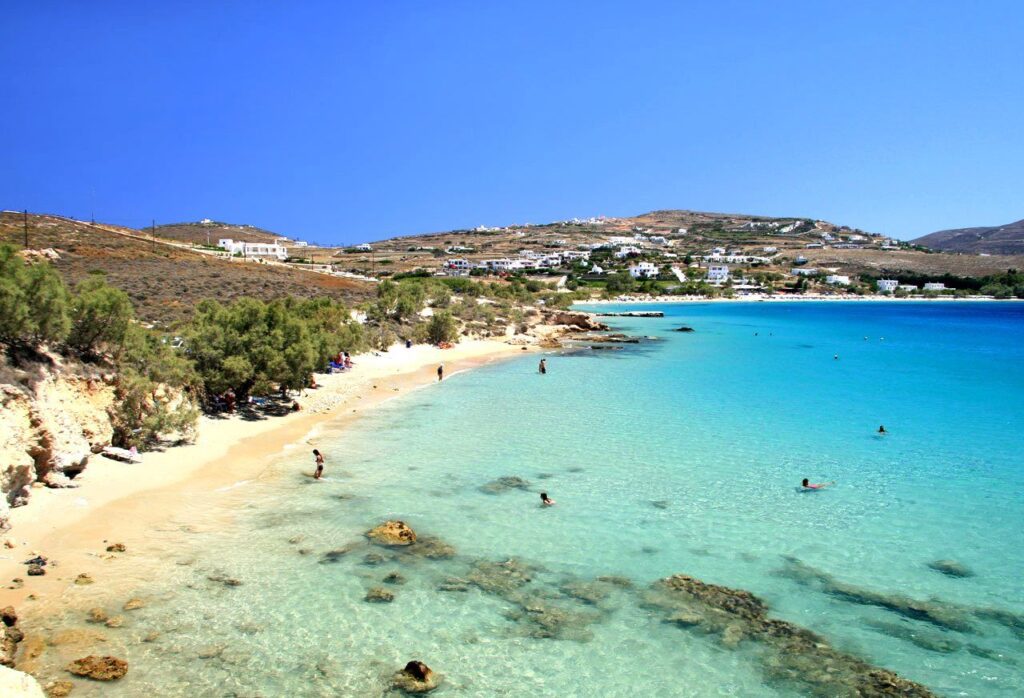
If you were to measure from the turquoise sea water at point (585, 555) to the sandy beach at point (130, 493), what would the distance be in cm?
71

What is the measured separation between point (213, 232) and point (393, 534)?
144278 mm

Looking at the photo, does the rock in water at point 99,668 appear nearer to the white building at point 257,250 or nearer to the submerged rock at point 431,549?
the submerged rock at point 431,549

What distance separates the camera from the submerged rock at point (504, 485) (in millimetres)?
15617

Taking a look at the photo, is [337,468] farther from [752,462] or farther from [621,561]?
[752,462]

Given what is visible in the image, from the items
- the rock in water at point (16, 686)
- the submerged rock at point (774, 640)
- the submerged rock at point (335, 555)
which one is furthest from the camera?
the submerged rock at point (335, 555)

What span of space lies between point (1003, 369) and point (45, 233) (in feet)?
259

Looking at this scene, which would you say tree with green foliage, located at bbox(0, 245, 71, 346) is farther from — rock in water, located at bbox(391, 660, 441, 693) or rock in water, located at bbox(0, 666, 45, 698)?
rock in water, located at bbox(391, 660, 441, 693)

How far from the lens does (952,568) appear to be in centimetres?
1185

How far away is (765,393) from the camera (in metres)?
30.8

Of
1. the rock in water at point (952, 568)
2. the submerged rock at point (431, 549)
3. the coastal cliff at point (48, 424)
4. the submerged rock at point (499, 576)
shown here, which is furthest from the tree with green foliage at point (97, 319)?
the rock in water at point (952, 568)

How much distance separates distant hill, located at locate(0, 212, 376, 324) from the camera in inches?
1652

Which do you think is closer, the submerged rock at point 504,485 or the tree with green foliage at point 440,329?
the submerged rock at point 504,485

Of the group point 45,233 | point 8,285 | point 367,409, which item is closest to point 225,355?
point 367,409

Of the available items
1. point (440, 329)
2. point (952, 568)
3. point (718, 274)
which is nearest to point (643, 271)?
point (718, 274)
